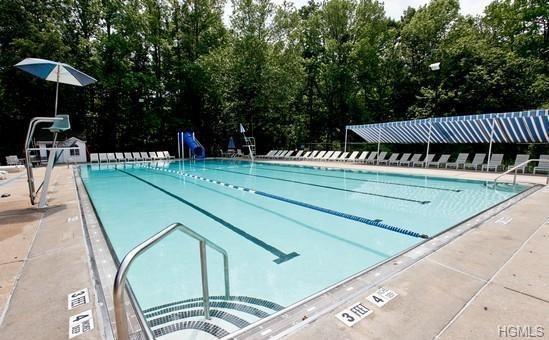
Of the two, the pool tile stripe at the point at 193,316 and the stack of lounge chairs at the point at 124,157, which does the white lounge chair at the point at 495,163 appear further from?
the stack of lounge chairs at the point at 124,157

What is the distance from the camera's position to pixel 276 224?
17.3ft

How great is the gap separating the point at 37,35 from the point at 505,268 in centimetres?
2369

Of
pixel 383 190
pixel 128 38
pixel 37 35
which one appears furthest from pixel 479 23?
pixel 37 35

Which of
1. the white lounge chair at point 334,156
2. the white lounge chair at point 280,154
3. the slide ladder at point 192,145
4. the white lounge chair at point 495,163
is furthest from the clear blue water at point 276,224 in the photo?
the slide ladder at point 192,145

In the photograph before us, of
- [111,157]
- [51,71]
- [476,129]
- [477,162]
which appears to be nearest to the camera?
[51,71]

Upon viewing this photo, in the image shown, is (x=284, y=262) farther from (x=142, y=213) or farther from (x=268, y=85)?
(x=268, y=85)

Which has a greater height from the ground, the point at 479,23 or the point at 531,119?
the point at 479,23

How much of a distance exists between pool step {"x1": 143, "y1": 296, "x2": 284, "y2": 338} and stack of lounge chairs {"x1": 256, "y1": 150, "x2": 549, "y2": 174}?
8.75m

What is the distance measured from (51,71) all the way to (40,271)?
466 centimetres

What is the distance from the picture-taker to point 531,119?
9.82 metres

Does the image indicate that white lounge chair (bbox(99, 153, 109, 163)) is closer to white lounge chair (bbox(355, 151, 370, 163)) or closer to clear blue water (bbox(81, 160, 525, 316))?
clear blue water (bbox(81, 160, 525, 316))

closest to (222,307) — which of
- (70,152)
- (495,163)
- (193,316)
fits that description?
(193,316)

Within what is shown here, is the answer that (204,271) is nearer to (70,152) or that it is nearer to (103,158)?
(103,158)

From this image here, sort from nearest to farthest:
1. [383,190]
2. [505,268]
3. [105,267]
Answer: [505,268]
[105,267]
[383,190]
